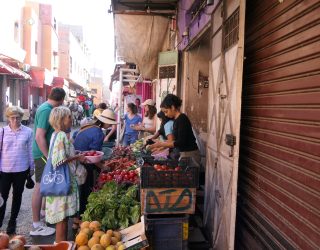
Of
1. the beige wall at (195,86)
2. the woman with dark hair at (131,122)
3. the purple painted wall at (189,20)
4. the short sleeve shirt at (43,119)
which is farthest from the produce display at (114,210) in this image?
the woman with dark hair at (131,122)

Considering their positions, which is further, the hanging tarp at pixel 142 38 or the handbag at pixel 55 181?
the hanging tarp at pixel 142 38

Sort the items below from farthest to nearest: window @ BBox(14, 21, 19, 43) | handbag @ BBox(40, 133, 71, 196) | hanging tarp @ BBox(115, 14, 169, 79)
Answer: window @ BBox(14, 21, 19, 43), hanging tarp @ BBox(115, 14, 169, 79), handbag @ BBox(40, 133, 71, 196)

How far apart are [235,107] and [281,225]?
1251 millimetres

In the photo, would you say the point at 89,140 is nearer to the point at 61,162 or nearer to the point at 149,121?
the point at 61,162

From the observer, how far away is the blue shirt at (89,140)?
5.16m

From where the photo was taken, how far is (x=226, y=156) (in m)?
3.75

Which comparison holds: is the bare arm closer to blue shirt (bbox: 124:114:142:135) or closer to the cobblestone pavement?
the cobblestone pavement

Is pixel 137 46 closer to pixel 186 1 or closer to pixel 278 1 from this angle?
pixel 186 1

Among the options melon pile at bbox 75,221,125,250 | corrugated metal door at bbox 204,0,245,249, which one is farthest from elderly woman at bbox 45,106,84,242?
corrugated metal door at bbox 204,0,245,249

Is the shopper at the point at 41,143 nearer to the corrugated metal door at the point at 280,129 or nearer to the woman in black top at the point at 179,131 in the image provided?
the woman in black top at the point at 179,131

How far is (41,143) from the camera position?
4648 millimetres

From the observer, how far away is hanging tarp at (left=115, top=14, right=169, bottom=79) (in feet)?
27.7

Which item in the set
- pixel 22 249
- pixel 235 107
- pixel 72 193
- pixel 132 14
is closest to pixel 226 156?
pixel 235 107

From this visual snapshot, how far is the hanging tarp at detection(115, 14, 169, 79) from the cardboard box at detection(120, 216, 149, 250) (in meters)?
6.08
